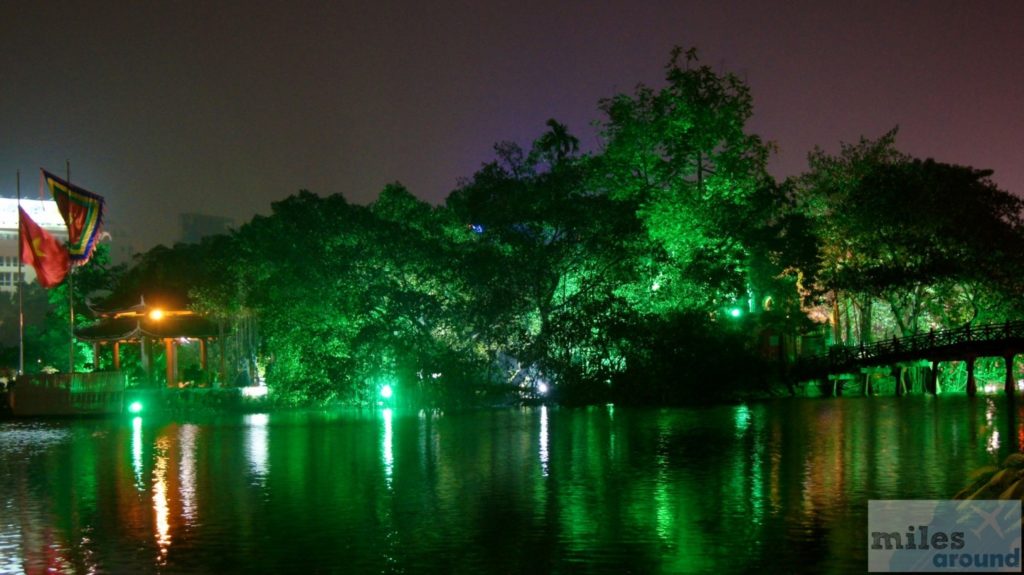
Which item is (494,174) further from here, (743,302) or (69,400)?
(69,400)

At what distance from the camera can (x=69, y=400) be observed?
46.8 meters

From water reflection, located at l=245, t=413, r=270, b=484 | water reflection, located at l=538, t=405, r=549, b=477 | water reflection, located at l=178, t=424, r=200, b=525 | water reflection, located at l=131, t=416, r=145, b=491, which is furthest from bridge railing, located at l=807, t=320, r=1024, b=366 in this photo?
water reflection, located at l=131, t=416, r=145, b=491

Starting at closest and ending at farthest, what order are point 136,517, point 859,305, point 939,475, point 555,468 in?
point 136,517 < point 939,475 < point 555,468 < point 859,305

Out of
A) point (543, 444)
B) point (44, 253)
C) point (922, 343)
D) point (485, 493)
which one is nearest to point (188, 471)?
point (485, 493)

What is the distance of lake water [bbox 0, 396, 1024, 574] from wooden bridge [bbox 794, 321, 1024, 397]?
1462 centimetres

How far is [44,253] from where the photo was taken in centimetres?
4503

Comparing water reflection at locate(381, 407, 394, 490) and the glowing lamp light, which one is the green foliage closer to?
the glowing lamp light

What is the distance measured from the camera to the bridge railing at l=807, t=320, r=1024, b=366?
50375 millimetres

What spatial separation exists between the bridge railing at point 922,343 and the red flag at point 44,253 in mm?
33853

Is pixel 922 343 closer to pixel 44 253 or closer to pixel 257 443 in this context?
pixel 257 443

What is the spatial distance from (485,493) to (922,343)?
37.5 m

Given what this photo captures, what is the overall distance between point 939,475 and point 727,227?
31.0m

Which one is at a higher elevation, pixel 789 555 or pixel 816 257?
pixel 816 257

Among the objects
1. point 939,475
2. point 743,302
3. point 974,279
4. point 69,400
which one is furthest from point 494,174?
point 939,475
